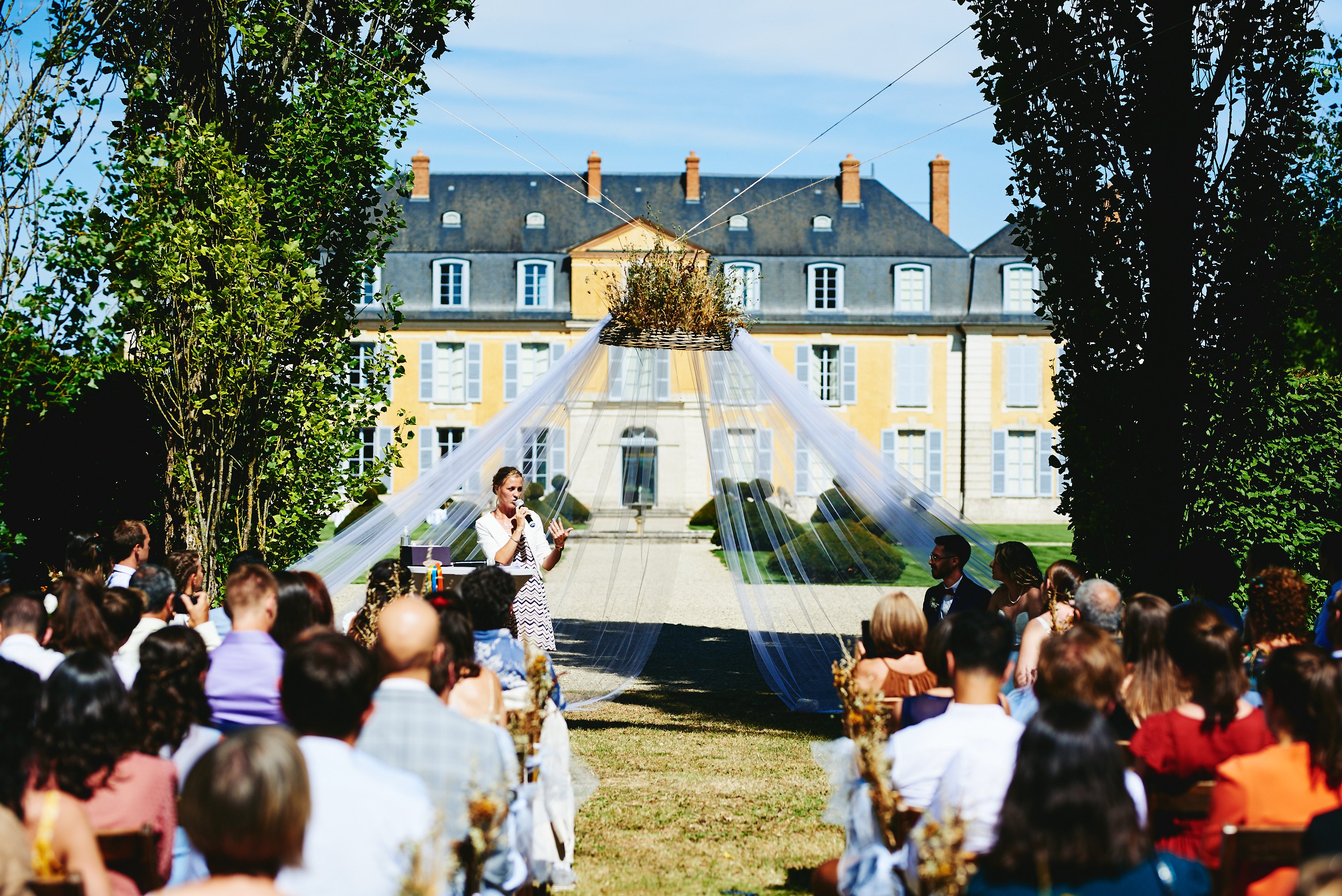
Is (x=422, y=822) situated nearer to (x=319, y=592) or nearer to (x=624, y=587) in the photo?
(x=319, y=592)

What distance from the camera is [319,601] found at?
14.8ft

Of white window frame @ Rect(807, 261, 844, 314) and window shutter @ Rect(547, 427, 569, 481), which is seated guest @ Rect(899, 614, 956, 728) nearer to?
window shutter @ Rect(547, 427, 569, 481)

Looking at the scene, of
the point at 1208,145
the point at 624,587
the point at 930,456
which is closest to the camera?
the point at 1208,145

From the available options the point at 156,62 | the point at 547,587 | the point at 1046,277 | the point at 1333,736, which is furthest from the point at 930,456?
the point at 1333,736

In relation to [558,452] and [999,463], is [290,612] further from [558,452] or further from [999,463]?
[999,463]

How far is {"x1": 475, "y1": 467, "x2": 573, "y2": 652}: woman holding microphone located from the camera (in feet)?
21.0

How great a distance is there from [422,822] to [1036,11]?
6845 millimetres

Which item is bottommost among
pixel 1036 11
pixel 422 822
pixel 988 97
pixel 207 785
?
pixel 422 822

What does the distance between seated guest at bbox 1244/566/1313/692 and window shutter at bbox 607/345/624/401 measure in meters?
4.77

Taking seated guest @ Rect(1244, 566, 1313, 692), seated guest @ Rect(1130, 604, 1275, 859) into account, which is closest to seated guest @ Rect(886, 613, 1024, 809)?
seated guest @ Rect(1130, 604, 1275, 859)

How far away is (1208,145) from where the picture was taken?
23.2 feet

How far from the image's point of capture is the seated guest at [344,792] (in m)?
2.49

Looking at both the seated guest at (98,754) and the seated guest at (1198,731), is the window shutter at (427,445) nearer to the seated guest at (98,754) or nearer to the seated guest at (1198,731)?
the seated guest at (98,754)

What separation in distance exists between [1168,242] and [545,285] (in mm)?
27207
